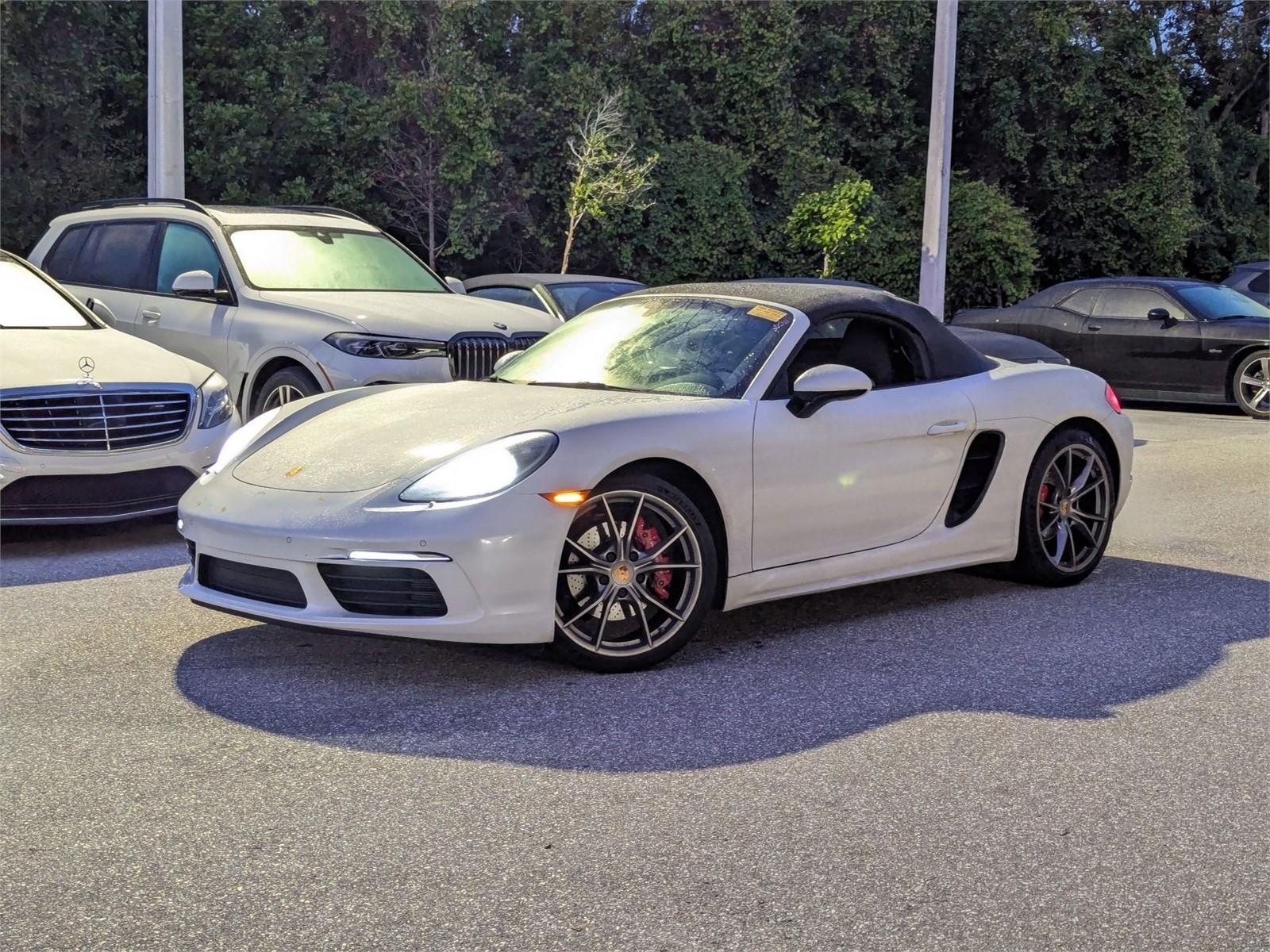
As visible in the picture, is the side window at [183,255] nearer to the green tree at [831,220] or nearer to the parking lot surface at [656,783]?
the parking lot surface at [656,783]

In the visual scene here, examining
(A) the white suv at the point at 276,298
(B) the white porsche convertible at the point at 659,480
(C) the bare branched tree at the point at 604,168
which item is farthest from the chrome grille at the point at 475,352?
(C) the bare branched tree at the point at 604,168

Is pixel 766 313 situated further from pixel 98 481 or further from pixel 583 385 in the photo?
pixel 98 481

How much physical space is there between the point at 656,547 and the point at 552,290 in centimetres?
809

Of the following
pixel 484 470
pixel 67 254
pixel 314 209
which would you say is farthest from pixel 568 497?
pixel 67 254

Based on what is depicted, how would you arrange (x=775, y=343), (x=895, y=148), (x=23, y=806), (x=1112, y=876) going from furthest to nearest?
(x=895, y=148) → (x=775, y=343) → (x=23, y=806) → (x=1112, y=876)

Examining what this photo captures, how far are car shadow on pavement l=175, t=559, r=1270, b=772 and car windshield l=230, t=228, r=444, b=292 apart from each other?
4.91 meters

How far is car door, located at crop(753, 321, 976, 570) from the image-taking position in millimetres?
5551

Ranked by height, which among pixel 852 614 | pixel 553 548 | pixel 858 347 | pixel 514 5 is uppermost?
pixel 514 5

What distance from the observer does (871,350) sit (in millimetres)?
6293

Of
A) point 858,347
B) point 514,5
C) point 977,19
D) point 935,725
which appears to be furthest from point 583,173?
point 935,725

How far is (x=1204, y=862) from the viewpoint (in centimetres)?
360

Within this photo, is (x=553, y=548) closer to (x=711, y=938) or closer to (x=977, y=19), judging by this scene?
(x=711, y=938)

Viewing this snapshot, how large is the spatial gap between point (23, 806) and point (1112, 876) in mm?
2658

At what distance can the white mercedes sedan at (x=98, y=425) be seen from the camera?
24.3ft
